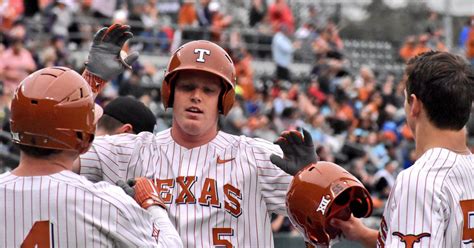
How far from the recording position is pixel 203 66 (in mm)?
5074

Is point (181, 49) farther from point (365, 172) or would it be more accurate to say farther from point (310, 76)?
point (310, 76)

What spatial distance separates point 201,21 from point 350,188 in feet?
52.4

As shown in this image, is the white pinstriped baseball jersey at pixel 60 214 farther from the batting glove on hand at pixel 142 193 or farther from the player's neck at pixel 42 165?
the batting glove on hand at pixel 142 193

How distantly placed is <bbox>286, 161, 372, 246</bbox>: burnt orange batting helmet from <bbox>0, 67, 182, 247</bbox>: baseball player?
0.78m

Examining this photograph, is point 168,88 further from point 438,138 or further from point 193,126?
point 438,138

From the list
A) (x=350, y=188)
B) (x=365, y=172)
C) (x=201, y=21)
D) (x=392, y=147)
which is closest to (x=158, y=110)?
(x=365, y=172)

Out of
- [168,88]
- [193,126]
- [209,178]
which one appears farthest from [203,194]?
[168,88]

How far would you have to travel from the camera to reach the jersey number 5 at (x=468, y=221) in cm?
405

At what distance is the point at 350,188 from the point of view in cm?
434

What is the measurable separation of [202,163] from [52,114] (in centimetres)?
139

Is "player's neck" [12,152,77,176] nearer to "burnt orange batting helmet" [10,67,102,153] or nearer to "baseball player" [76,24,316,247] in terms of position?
"burnt orange batting helmet" [10,67,102,153]

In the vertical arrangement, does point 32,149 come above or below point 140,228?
above

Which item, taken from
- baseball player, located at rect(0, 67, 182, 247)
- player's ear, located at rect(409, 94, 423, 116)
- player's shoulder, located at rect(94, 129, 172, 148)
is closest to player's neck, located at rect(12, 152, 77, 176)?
baseball player, located at rect(0, 67, 182, 247)

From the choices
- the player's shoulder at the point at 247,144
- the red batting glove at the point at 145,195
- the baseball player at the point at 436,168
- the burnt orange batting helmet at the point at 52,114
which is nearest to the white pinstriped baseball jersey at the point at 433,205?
the baseball player at the point at 436,168
